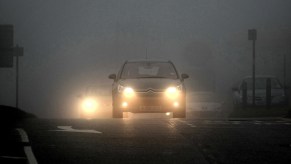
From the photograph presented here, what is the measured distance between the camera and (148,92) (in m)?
20.5

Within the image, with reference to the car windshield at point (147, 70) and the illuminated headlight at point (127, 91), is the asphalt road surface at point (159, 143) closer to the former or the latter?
the illuminated headlight at point (127, 91)

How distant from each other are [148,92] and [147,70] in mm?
1542

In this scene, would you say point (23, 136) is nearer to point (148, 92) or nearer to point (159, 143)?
point (159, 143)

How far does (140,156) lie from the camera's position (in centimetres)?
988

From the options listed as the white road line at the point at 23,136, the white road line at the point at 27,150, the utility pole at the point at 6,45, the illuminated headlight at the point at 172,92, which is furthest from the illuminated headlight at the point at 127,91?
the utility pole at the point at 6,45

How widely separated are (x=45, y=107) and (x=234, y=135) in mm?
39407

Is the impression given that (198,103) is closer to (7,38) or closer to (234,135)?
(7,38)

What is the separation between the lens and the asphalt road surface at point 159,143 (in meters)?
9.63

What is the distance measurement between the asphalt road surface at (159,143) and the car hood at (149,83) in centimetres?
420

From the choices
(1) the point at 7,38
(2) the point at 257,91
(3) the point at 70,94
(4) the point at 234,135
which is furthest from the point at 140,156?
(3) the point at 70,94

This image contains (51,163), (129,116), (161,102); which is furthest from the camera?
(129,116)

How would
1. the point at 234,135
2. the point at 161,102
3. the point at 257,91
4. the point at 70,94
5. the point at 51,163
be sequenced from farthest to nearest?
the point at 70,94 < the point at 257,91 < the point at 161,102 < the point at 234,135 < the point at 51,163

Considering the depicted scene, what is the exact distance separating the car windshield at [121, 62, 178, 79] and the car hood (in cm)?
34

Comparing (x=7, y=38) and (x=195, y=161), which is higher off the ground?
(x=7, y=38)
